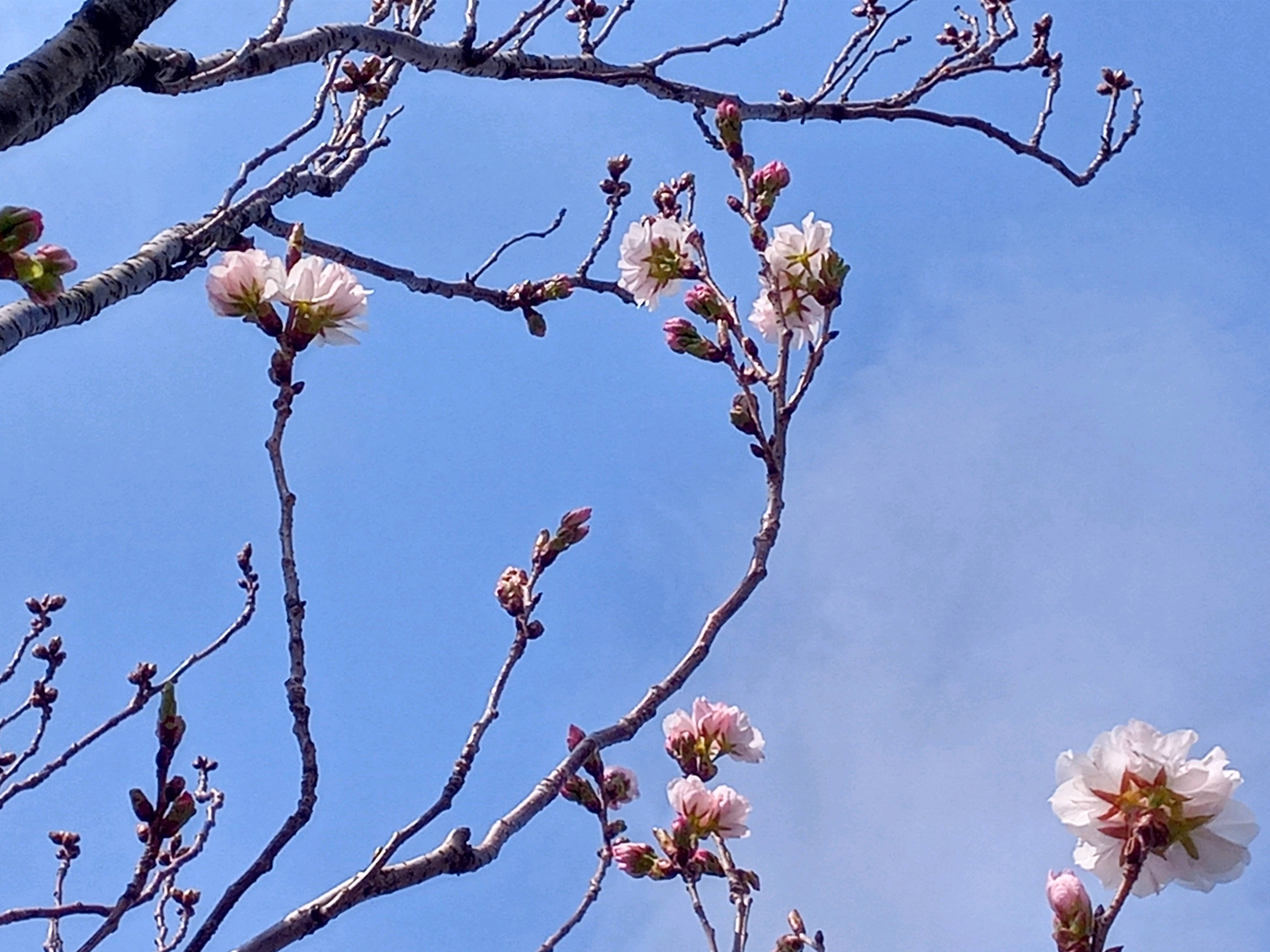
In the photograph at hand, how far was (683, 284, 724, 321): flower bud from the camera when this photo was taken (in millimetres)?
2543

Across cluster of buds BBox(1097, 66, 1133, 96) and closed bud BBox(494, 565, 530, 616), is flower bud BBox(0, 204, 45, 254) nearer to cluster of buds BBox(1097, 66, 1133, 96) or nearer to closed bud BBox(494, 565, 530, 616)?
closed bud BBox(494, 565, 530, 616)

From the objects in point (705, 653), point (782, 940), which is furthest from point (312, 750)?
point (782, 940)

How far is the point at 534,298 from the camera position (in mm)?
3502

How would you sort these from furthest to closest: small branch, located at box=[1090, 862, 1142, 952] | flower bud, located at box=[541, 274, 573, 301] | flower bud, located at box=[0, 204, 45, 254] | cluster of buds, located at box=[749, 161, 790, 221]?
flower bud, located at box=[541, 274, 573, 301]
cluster of buds, located at box=[749, 161, 790, 221]
flower bud, located at box=[0, 204, 45, 254]
small branch, located at box=[1090, 862, 1142, 952]

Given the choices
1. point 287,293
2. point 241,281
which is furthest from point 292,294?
point 241,281

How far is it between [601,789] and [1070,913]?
3.70 feet

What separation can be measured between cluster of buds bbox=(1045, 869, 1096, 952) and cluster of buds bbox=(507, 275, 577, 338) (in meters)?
2.55

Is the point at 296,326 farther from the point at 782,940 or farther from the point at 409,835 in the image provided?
the point at 782,940

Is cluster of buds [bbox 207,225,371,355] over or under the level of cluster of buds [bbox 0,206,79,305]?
over

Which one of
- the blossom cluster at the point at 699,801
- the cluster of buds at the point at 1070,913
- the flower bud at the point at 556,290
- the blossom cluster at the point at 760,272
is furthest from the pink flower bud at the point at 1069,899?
the flower bud at the point at 556,290

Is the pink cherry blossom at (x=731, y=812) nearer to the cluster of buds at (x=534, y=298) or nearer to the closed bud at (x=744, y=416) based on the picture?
the closed bud at (x=744, y=416)

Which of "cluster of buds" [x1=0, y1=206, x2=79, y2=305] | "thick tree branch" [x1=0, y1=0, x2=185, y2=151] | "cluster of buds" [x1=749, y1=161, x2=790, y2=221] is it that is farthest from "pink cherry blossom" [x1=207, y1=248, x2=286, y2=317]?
"cluster of buds" [x1=749, y1=161, x2=790, y2=221]

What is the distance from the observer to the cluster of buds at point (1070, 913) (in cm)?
136

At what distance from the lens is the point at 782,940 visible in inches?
87.1
